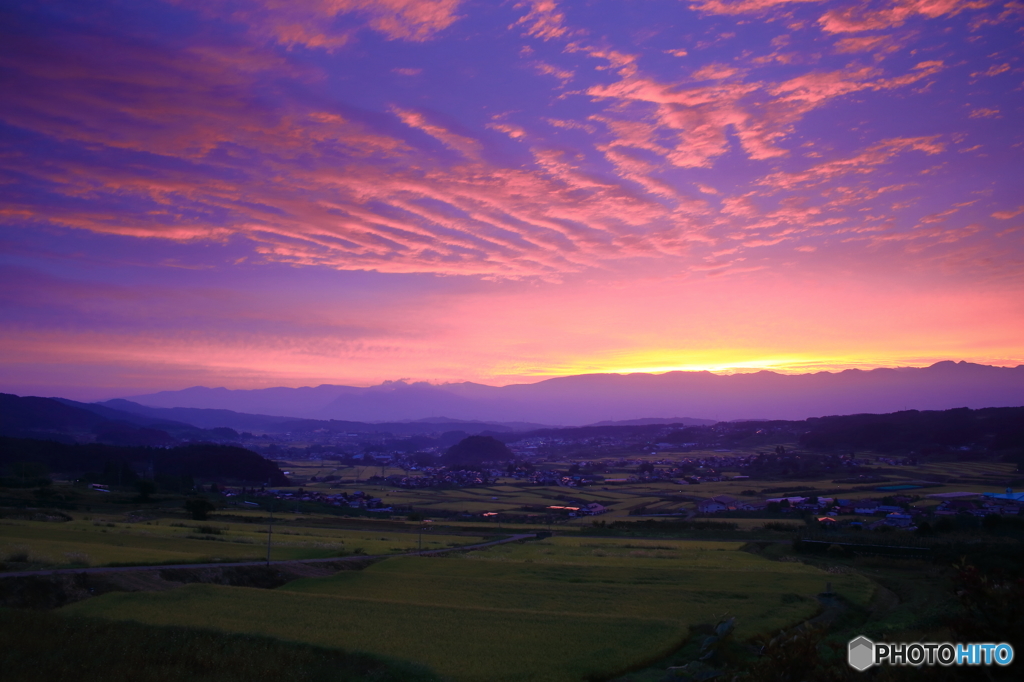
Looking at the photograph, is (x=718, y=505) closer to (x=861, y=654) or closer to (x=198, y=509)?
(x=198, y=509)

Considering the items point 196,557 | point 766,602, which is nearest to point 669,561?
point 766,602

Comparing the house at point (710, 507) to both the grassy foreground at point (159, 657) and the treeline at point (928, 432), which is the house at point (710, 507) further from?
the treeline at point (928, 432)

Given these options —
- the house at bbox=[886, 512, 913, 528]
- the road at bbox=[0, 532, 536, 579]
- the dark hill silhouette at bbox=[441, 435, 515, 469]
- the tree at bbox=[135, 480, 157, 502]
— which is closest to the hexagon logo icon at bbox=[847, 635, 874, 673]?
the road at bbox=[0, 532, 536, 579]

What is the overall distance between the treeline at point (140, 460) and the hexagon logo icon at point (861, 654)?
102m

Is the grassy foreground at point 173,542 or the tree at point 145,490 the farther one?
the tree at point 145,490

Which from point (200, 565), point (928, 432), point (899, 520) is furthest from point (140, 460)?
point (928, 432)

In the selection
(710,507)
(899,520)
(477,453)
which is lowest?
(477,453)

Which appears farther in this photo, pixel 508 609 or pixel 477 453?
pixel 477 453

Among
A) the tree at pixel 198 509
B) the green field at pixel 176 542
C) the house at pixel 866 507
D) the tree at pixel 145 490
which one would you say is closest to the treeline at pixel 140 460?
the tree at pixel 145 490

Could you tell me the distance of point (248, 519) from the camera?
55.0 meters

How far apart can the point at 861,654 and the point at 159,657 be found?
16275 mm

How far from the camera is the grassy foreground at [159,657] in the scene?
14.0 meters

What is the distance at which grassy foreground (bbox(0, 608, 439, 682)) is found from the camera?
Result: 46.1 ft

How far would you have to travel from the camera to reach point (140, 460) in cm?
11081
